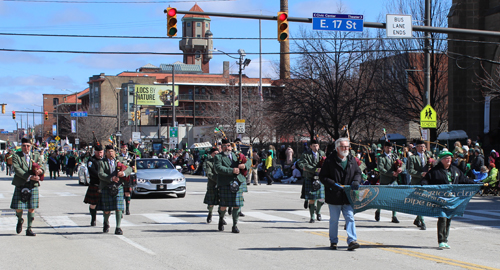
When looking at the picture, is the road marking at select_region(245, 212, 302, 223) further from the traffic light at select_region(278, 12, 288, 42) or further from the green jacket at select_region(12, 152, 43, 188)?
the green jacket at select_region(12, 152, 43, 188)

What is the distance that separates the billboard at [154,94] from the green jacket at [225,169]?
285ft

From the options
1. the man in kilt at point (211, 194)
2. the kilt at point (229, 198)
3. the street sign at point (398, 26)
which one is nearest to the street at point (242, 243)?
the man in kilt at point (211, 194)

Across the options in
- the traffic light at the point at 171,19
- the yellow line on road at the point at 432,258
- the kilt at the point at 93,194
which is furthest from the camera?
the traffic light at the point at 171,19

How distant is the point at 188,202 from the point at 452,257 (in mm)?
11213

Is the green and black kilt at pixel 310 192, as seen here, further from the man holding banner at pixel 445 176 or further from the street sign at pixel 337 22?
the street sign at pixel 337 22

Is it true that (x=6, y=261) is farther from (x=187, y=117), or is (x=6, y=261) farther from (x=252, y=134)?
(x=187, y=117)

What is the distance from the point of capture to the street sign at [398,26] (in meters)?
17.4

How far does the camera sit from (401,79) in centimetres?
3675

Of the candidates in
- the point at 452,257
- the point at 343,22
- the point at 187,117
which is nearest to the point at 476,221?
the point at 452,257

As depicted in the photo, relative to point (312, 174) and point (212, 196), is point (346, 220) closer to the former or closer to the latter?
point (312, 174)

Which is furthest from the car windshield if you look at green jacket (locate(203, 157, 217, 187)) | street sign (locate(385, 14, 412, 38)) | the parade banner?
the parade banner

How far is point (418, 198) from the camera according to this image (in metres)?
9.74

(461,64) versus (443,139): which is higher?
(461,64)

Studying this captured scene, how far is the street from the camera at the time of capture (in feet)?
27.2
